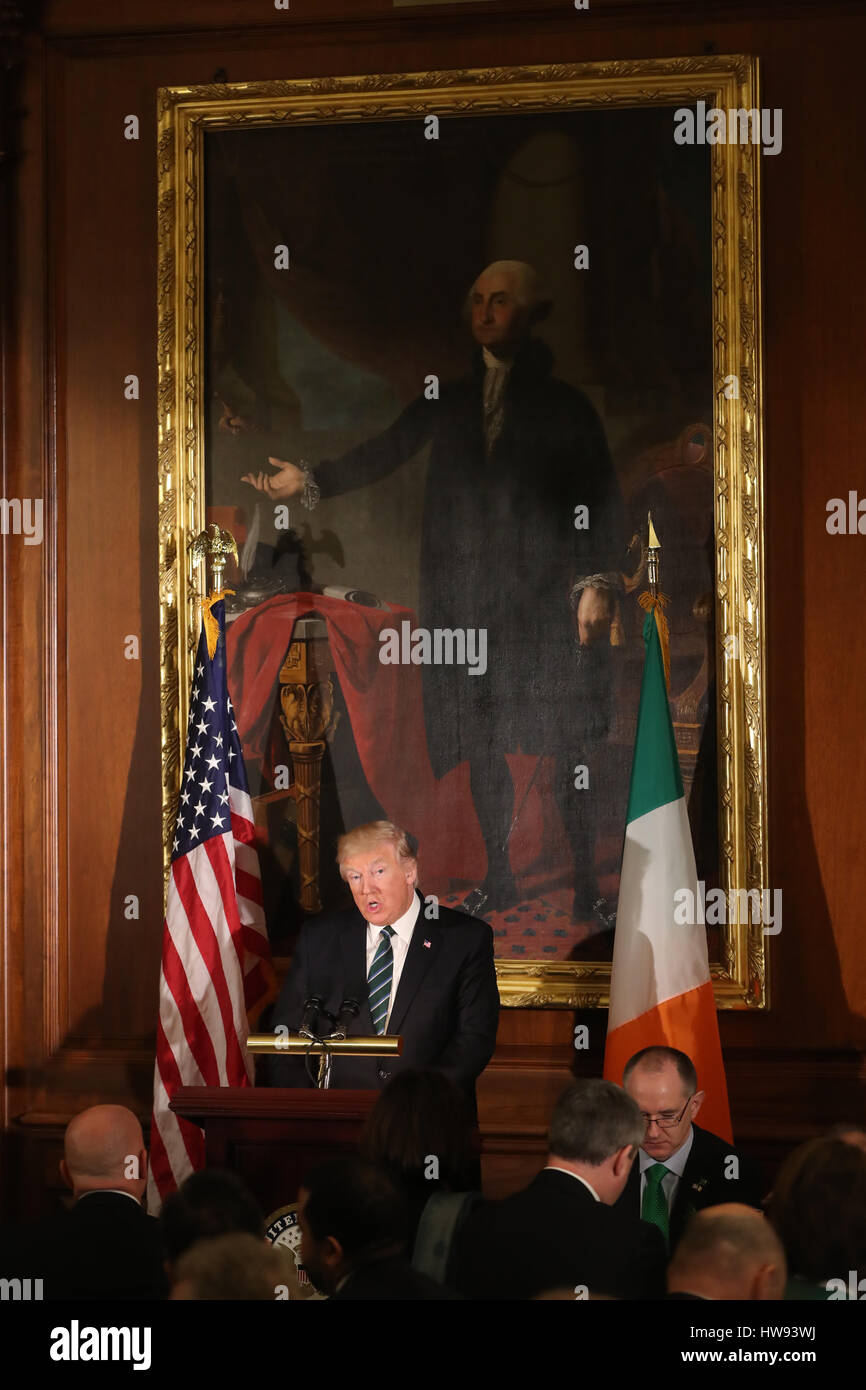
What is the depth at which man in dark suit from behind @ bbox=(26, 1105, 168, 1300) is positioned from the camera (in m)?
3.27

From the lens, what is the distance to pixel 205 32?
6199 mm

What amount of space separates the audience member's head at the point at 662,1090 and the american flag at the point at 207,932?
1.68 metres

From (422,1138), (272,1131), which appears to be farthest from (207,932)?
(422,1138)

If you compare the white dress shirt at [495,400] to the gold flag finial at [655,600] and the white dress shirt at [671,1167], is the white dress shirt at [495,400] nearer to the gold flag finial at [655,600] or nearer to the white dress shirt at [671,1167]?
the gold flag finial at [655,600]

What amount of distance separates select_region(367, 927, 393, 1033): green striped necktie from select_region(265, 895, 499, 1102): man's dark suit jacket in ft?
0.09

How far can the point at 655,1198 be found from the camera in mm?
4504

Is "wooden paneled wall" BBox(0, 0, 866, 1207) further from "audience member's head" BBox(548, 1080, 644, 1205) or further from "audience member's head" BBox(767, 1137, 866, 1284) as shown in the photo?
"audience member's head" BBox(767, 1137, 866, 1284)

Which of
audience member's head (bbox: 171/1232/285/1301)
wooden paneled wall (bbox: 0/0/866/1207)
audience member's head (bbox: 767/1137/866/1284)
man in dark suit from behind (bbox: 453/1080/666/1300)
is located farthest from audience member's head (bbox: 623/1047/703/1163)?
audience member's head (bbox: 171/1232/285/1301)

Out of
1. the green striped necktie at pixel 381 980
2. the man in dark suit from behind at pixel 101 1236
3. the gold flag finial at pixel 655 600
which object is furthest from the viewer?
the gold flag finial at pixel 655 600

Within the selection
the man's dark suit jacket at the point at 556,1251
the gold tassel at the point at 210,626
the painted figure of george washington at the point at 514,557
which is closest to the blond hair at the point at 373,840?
the painted figure of george washington at the point at 514,557

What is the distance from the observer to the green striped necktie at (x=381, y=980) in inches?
202

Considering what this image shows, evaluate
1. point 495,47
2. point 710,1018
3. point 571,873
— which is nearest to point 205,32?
point 495,47

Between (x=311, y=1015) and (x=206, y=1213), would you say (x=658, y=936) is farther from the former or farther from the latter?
(x=206, y=1213)

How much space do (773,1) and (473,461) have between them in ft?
6.99
